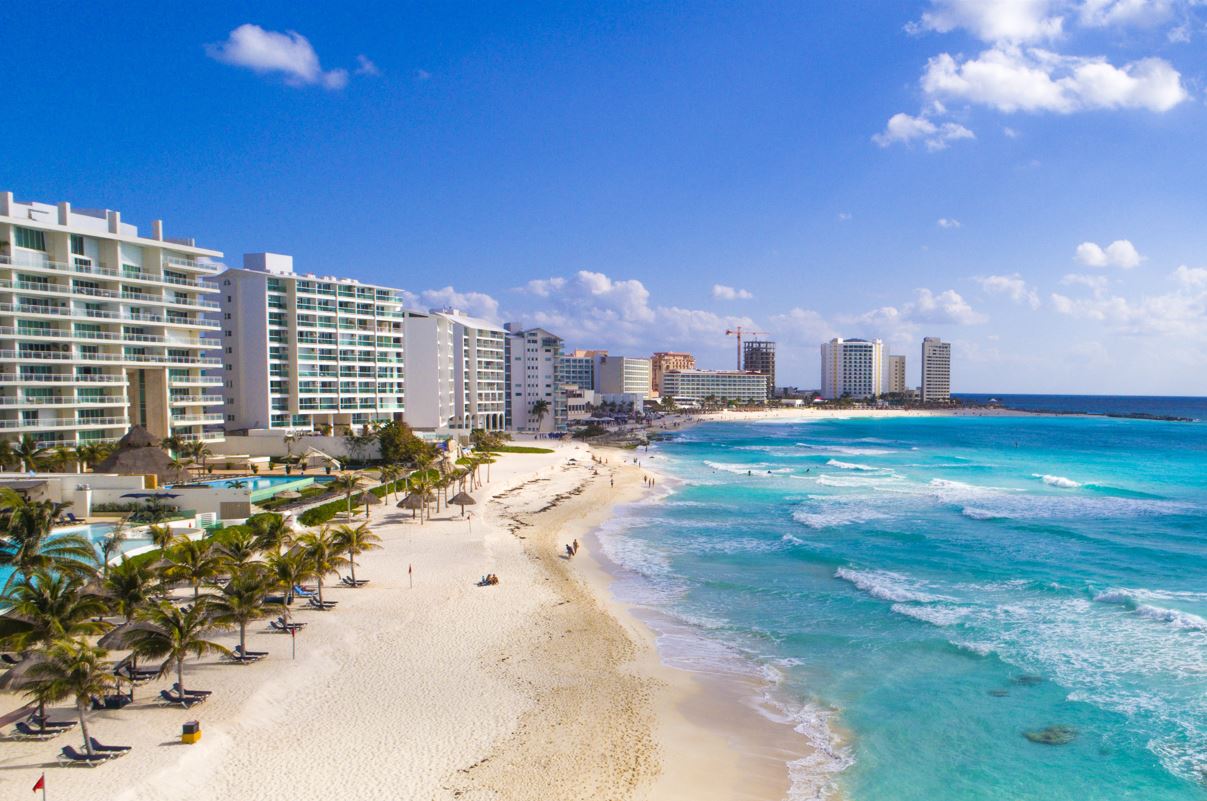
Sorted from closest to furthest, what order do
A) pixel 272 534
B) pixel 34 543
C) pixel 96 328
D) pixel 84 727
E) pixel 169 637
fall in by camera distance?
pixel 84 727, pixel 169 637, pixel 34 543, pixel 272 534, pixel 96 328

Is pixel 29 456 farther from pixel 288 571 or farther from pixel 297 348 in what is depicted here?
pixel 297 348

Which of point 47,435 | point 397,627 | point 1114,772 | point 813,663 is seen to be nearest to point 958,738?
point 1114,772

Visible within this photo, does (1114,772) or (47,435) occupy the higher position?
(47,435)

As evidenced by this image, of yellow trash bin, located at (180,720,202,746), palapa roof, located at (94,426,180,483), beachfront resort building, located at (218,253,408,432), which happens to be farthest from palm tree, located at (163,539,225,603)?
beachfront resort building, located at (218,253,408,432)

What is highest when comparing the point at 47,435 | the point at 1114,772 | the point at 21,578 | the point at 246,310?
the point at 246,310

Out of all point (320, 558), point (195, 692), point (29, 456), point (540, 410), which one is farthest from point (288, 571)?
point (540, 410)

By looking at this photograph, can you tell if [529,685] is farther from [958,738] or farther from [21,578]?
[21,578]

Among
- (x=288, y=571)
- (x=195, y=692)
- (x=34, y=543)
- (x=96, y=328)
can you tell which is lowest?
(x=195, y=692)
